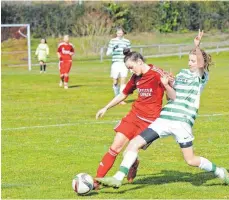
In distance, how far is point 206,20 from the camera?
65312mm

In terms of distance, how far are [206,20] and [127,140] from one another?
54.3 m

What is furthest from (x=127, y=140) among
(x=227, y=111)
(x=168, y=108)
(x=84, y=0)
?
(x=84, y=0)

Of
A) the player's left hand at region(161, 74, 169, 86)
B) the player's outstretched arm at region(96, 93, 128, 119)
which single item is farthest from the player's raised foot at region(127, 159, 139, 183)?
the player's left hand at region(161, 74, 169, 86)

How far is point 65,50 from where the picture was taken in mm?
31922

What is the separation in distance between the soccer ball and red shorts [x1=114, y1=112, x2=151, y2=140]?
924 mm

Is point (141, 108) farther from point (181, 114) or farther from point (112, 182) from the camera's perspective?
point (112, 182)

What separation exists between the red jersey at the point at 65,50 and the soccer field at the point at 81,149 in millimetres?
1834

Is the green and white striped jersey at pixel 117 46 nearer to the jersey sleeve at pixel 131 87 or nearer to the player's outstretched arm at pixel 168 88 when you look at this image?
the jersey sleeve at pixel 131 87

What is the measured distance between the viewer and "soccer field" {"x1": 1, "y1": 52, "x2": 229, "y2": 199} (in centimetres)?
1170

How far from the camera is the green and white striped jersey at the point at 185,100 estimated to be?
37.5 feet

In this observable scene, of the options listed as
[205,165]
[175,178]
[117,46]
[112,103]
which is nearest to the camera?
[205,165]

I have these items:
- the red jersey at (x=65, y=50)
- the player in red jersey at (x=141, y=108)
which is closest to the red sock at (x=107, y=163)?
the player in red jersey at (x=141, y=108)

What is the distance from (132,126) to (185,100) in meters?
0.97

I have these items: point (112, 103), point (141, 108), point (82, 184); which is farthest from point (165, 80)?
point (82, 184)
